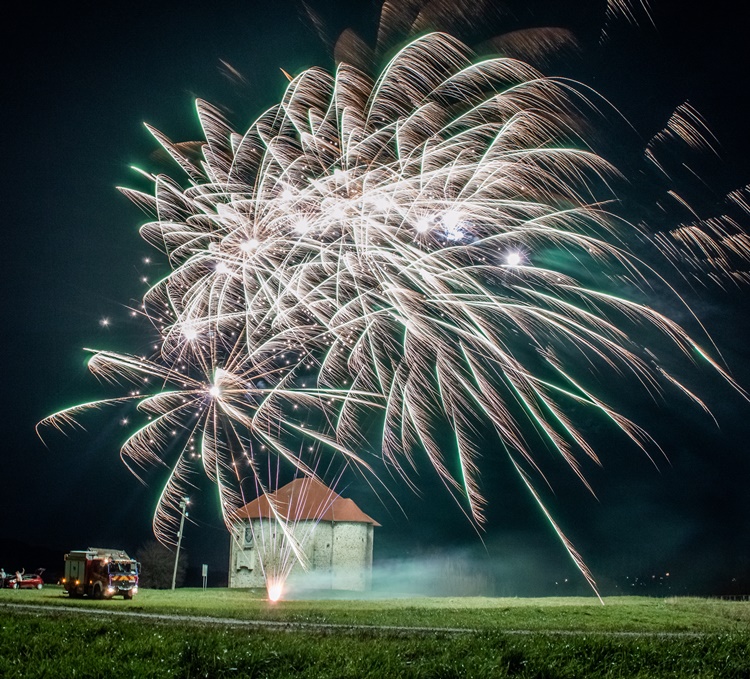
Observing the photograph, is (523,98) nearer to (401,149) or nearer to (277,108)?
(401,149)

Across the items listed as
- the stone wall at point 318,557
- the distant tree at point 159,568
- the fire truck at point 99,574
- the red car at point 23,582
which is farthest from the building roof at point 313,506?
the fire truck at point 99,574

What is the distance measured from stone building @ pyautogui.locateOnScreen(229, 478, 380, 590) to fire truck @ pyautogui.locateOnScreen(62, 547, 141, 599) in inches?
835

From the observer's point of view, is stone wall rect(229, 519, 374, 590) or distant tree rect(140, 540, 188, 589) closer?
stone wall rect(229, 519, 374, 590)

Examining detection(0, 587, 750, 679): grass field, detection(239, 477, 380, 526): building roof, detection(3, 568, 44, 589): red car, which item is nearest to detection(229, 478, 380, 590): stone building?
detection(239, 477, 380, 526): building roof

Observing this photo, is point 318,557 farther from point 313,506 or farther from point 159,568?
point 159,568

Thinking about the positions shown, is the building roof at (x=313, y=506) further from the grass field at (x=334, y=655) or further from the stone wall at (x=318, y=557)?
the grass field at (x=334, y=655)

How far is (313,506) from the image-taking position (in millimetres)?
59875

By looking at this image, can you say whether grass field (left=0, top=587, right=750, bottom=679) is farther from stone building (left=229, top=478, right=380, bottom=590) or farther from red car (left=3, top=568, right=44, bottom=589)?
stone building (left=229, top=478, right=380, bottom=590)

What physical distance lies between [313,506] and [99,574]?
90.9 feet

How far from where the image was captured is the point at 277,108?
790 inches

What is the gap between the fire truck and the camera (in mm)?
33125

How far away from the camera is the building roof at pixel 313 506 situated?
191ft

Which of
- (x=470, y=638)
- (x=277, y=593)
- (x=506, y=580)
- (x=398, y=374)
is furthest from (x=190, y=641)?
(x=506, y=580)

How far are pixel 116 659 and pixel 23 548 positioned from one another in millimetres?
92480
